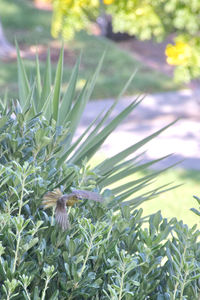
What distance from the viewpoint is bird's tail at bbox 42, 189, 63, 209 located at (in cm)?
163

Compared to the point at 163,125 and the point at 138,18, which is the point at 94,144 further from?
the point at 163,125

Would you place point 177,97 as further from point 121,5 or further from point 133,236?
point 133,236

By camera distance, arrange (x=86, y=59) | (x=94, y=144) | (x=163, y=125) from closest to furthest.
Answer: (x=94, y=144) → (x=163, y=125) → (x=86, y=59)

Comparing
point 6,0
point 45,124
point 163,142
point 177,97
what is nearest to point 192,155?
point 163,142

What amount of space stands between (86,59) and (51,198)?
477 inches

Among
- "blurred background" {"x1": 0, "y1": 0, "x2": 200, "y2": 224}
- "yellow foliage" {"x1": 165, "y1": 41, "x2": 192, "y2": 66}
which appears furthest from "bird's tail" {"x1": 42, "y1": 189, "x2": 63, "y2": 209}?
"yellow foliage" {"x1": 165, "y1": 41, "x2": 192, "y2": 66}

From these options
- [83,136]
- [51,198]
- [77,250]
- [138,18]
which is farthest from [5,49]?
[77,250]

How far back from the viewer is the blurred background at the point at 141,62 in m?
4.50

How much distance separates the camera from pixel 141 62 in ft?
46.1

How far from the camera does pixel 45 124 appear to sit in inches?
76.9

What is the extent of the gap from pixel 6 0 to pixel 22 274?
16.6 m

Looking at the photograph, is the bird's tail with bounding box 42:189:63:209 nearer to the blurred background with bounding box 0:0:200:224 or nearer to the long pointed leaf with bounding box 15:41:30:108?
the blurred background with bounding box 0:0:200:224

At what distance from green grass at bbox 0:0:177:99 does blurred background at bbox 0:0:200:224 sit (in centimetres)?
2

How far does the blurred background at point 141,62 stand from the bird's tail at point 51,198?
4.44 feet
